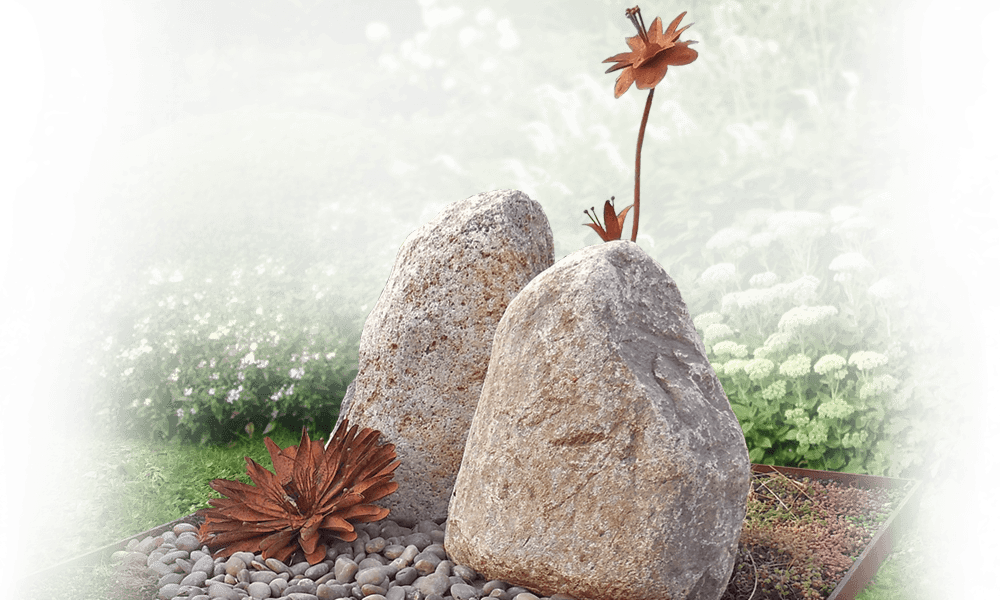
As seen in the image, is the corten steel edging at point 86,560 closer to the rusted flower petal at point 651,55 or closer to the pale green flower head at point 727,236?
the rusted flower petal at point 651,55

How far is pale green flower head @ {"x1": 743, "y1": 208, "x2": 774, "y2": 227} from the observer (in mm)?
4566

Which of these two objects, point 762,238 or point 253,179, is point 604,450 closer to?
point 762,238

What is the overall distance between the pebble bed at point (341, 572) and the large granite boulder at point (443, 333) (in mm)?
237

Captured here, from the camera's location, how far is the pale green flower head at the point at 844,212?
4.14 metres

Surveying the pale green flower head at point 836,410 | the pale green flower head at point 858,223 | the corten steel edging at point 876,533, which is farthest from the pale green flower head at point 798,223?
the corten steel edging at point 876,533

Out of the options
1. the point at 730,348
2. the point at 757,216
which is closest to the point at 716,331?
the point at 730,348

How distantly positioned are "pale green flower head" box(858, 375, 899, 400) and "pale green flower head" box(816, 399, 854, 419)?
0.36ft

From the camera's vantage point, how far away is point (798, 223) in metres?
4.27

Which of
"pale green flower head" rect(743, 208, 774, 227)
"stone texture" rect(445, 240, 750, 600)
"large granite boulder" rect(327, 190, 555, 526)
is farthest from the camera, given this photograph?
"pale green flower head" rect(743, 208, 774, 227)

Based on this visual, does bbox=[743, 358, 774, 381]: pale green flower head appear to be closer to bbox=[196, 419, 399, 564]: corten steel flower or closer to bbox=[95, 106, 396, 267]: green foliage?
bbox=[196, 419, 399, 564]: corten steel flower

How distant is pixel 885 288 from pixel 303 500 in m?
3.09

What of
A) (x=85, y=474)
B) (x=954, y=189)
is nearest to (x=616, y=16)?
(x=954, y=189)

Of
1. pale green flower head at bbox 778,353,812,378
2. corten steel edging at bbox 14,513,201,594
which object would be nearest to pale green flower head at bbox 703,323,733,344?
pale green flower head at bbox 778,353,812,378

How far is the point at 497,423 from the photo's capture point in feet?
7.70
